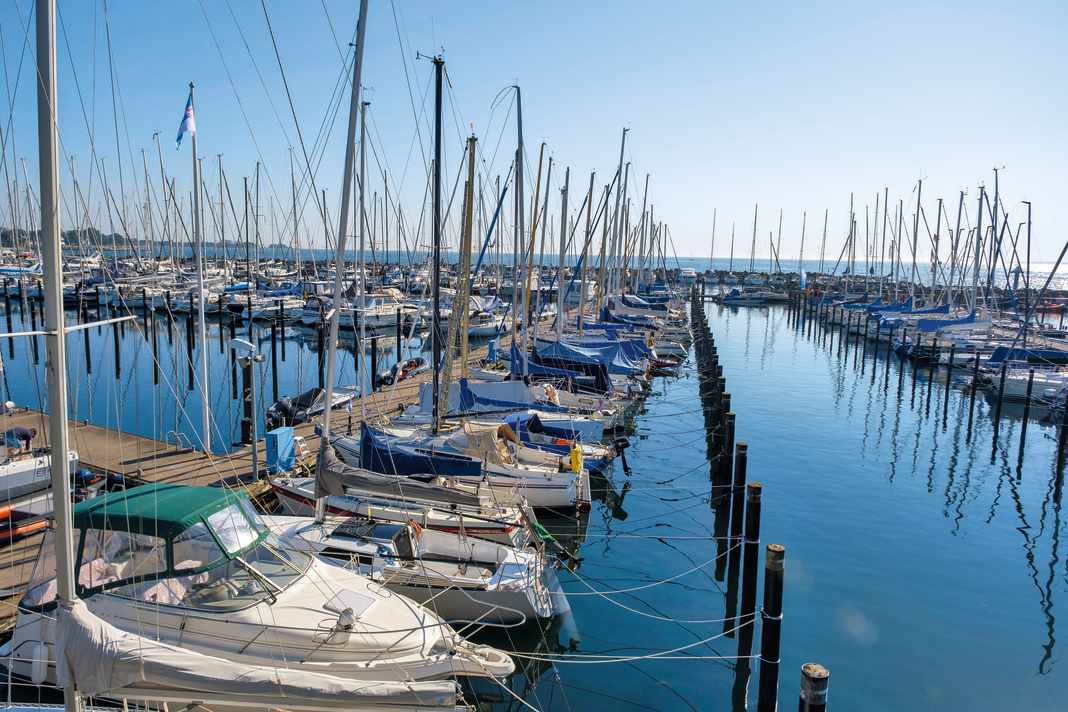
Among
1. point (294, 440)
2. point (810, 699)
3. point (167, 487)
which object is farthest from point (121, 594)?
point (294, 440)

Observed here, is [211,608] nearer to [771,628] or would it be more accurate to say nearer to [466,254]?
[771,628]

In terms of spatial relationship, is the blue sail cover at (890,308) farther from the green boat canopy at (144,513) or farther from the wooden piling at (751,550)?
the green boat canopy at (144,513)

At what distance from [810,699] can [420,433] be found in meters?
14.1

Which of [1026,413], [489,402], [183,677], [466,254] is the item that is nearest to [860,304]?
[1026,413]

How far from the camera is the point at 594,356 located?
35.2 metres

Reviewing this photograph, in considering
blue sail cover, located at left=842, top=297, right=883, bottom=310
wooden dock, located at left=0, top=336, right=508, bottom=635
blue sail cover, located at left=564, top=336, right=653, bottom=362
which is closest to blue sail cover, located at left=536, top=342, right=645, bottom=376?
blue sail cover, located at left=564, top=336, right=653, bottom=362

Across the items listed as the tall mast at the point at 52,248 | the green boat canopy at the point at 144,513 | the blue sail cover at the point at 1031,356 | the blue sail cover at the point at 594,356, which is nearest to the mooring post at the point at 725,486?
the blue sail cover at the point at 594,356

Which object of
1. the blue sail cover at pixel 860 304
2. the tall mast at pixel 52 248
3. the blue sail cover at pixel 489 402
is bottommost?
the blue sail cover at pixel 489 402

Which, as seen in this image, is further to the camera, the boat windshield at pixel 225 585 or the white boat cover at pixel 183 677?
the boat windshield at pixel 225 585

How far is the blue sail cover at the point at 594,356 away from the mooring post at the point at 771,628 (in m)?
21.5

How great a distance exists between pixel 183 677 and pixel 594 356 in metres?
28.9

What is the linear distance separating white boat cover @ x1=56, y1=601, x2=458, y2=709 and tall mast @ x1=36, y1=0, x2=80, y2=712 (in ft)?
3.20

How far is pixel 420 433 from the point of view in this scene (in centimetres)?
2059

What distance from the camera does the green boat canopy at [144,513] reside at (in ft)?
30.0
